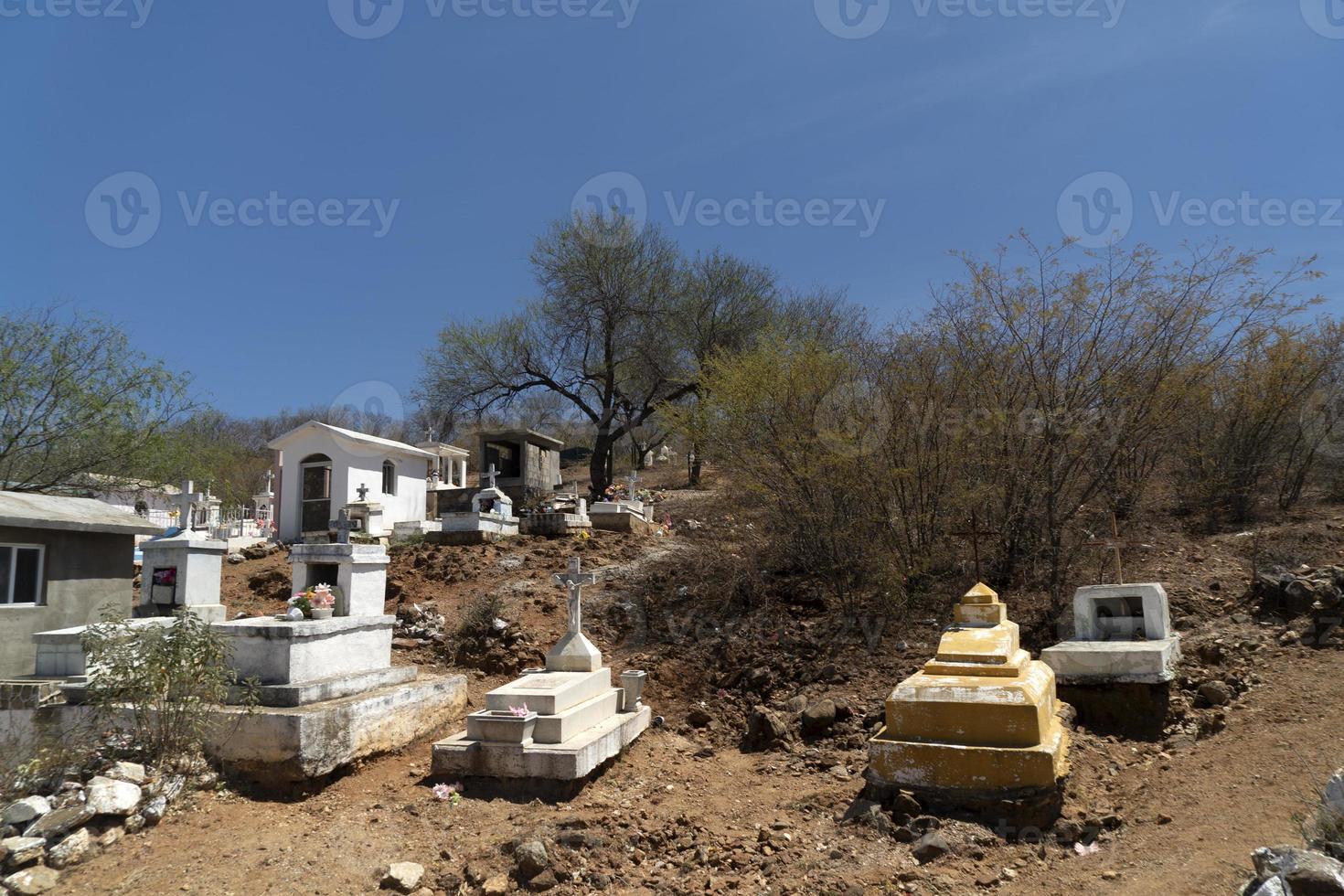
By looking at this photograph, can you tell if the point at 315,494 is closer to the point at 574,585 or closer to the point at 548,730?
the point at 574,585

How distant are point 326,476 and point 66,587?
40.0 ft

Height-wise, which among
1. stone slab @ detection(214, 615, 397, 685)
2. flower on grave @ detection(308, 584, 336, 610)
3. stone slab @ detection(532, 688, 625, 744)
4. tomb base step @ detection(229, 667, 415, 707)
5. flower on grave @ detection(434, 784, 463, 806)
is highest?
flower on grave @ detection(308, 584, 336, 610)

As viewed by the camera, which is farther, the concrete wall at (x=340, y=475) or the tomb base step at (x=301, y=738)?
the concrete wall at (x=340, y=475)

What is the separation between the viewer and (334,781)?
259 inches

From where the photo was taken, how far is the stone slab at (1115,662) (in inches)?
282

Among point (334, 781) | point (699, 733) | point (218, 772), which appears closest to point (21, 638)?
point (218, 772)

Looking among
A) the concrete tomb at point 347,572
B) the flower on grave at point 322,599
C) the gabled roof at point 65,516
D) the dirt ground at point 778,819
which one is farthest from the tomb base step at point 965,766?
the gabled roof at point 65,516

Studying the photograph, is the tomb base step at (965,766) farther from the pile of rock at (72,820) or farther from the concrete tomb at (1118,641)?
the pile of rock at (72,820)

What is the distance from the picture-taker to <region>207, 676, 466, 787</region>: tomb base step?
625 cm

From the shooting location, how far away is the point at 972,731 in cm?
528

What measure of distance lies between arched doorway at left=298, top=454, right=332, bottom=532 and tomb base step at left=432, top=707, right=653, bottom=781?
15299 millimetres

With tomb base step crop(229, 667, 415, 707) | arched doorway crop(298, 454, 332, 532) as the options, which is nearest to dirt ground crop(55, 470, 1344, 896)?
tomb base step crop(229, 667, 415, 707)

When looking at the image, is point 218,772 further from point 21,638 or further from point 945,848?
point 945,848

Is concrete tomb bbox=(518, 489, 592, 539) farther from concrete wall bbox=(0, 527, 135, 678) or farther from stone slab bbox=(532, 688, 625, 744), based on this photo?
stone slab bbox=(532, 688, 625, 744)
